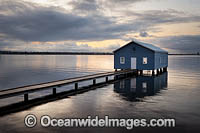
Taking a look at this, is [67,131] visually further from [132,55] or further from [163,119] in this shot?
[132,55]

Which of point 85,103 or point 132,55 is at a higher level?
point 132,55

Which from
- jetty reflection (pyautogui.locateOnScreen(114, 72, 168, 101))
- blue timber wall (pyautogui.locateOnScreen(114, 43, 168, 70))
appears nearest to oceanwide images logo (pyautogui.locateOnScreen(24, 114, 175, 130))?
jetty reflection (pyautogui.locateOnScreen(114, 72, 168, 101))

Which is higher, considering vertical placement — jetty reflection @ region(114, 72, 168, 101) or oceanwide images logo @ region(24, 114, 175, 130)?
jetty reflection @ region(114, 72, 168, 101)

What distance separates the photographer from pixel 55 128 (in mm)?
8250

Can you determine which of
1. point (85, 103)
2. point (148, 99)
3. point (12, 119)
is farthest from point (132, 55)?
point (12, 119)

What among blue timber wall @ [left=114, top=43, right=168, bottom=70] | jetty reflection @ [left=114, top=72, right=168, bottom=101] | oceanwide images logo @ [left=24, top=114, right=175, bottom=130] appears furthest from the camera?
blue timber wall @ [left=114, top=43, right=168, bottom=70]

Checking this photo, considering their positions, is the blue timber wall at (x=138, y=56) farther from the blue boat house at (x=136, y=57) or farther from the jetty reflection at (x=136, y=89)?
the jetty reflection at (x=136, y=89)

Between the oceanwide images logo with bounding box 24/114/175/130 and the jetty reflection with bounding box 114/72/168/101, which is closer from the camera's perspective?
the oceanwide images logo with bounding box 24/114/175/130

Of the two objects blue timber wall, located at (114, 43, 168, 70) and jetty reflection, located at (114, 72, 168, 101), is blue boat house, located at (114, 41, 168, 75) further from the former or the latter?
jetty reflection, located at (114, 72, 168, 101)

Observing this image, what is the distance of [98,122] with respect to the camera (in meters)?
8.95

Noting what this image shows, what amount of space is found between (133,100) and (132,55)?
60.6 ft

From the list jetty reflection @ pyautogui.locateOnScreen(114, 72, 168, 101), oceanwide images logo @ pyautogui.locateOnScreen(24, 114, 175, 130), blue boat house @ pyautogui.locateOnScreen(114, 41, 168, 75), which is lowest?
oceanwide images logo @ pyautogui.locateOnScreen(24, 114, 175, 130)

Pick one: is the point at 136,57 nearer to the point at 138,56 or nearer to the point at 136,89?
the point at 138,56

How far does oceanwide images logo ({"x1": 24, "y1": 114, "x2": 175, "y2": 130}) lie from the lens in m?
8.61
